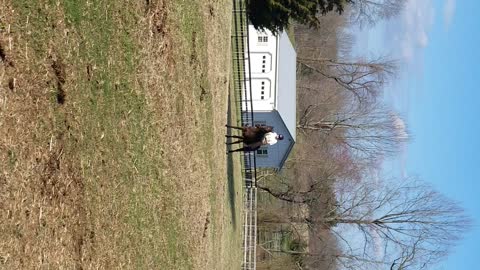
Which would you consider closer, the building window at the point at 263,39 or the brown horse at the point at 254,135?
the brown horse at the point at 254,135

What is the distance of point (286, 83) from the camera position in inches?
1453

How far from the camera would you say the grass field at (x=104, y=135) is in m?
6.98

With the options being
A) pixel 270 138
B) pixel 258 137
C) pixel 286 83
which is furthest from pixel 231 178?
pixel 286 83

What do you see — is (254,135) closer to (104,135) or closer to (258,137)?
(258,137)

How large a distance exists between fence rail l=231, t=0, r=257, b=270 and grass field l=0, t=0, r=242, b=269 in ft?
30.6

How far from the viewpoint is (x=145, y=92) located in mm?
12172

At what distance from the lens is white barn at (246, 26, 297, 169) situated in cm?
3316

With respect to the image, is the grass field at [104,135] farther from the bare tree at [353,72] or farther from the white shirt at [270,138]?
the bare tree at [353,72]

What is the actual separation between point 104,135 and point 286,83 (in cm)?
2768

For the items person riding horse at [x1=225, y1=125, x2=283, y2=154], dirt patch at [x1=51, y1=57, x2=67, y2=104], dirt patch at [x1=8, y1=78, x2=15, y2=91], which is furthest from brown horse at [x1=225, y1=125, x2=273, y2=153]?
dirt patch at [x1=8, y1=78, x2=15, y2=91]

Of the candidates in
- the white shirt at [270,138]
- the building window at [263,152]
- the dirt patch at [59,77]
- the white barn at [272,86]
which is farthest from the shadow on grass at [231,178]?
the dirt patch at [59,77]

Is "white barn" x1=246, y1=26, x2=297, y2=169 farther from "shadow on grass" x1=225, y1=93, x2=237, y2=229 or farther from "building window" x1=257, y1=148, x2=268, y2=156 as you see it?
"shadow on grass" x1=225, y1=93, x2=237, y2=229

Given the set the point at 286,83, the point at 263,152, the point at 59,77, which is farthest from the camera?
the point at 263,152

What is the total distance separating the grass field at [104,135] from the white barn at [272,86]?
14559 mm
